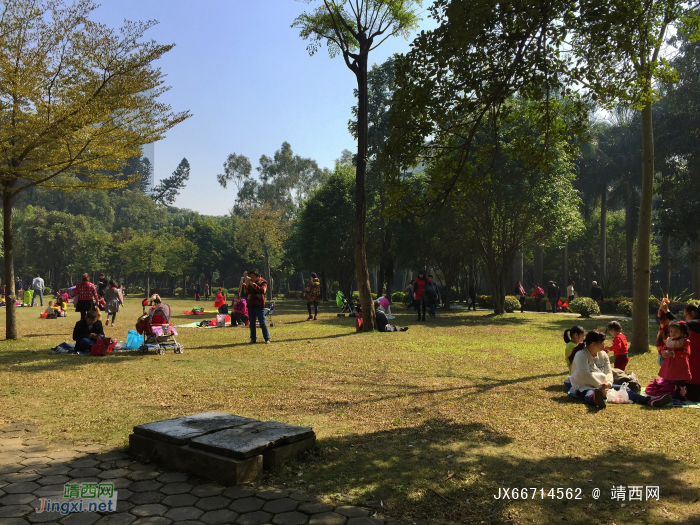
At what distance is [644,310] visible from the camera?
11836 millimetres

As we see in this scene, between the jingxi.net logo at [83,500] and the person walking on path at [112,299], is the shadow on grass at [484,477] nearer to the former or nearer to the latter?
the jingxi.net logo at [83,500]

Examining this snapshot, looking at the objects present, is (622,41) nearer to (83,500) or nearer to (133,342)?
(83,500)

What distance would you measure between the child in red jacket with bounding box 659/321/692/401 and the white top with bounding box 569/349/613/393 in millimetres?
767

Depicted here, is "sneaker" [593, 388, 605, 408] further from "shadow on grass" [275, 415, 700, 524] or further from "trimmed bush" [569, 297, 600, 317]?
"trimmed bush" [569, 297, 600, 317]

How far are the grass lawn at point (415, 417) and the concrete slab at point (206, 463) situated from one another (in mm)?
276

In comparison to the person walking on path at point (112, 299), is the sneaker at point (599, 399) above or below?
below

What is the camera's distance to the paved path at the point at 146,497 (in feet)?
11.7

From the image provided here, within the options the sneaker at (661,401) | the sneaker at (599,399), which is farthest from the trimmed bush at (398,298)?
the sneaker at (599,399)

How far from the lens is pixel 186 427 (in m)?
→ 4.82

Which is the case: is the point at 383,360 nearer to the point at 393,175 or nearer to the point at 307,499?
the point at 393,175

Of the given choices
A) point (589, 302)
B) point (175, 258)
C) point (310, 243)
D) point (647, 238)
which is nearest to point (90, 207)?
point (175, 258)

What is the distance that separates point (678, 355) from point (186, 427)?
6.33 meters

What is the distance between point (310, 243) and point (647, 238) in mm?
26402

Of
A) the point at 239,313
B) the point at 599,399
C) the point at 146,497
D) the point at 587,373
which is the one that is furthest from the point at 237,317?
the point at 146,497
